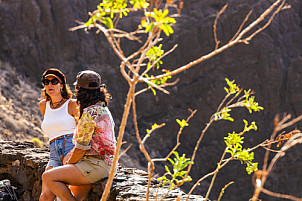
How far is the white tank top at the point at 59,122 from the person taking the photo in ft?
11.5

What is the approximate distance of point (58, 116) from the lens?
141 inches

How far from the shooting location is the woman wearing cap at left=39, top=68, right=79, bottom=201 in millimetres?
3486

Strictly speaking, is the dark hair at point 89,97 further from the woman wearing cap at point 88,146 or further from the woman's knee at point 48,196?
the woman's knee at point 48,196

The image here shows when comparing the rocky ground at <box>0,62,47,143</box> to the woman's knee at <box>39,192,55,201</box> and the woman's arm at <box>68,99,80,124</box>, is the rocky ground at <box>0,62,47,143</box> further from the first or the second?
the woman's knee at <box>39,192,55,201</box>

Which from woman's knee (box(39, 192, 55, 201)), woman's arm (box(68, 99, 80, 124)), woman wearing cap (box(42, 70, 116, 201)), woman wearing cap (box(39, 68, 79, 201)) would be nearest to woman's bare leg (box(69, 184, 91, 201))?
woman wearing cap (box(42, 70, 116, 201))

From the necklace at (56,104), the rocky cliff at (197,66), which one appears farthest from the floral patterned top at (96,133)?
the rocky cliff at (197,66)

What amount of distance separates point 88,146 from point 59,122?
2.70ft

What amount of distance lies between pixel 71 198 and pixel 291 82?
65.0 ft

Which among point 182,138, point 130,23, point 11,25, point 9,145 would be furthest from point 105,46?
point 9,145

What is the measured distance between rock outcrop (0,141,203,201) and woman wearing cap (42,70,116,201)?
0.19 m

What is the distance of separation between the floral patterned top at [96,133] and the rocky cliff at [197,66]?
14.7 m

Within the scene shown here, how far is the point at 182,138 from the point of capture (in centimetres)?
2008

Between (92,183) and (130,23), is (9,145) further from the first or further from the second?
(130,23)

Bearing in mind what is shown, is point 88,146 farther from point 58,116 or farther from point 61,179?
point 58,116
